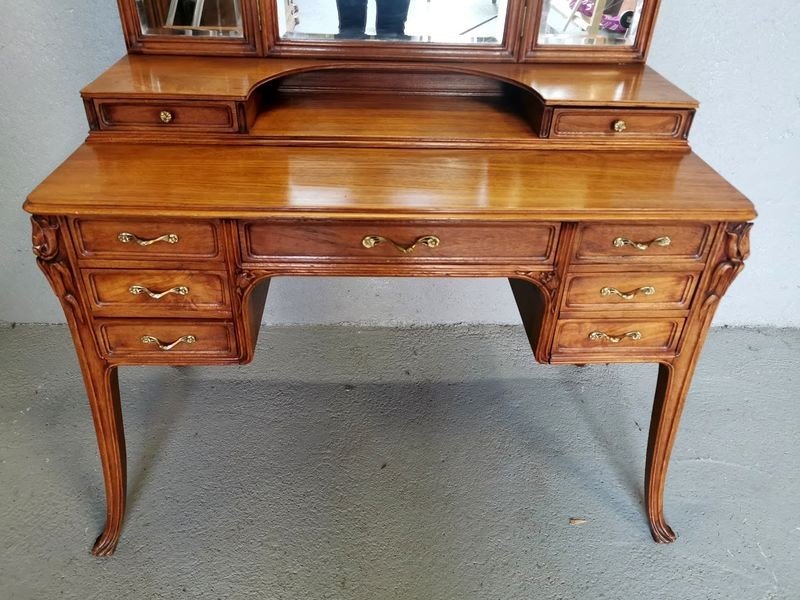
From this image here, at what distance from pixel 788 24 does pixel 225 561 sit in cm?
220

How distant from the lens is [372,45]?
1577mm

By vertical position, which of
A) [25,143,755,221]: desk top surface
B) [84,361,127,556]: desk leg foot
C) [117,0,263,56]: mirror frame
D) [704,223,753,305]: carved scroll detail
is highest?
[117,0,263,56]: mirror frame

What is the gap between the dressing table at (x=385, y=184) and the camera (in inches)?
47.5

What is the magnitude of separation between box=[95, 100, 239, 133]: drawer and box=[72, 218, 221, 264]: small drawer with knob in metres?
0.30

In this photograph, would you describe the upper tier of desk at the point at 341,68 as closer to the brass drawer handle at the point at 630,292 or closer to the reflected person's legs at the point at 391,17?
the reflected person's legs at the point at 391,17

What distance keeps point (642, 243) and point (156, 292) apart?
101 cm

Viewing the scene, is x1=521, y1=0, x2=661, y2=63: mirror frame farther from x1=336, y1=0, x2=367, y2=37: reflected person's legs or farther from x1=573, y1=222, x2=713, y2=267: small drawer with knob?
x1=573, y1=222, x2=713, y2=267: small drawer with knob

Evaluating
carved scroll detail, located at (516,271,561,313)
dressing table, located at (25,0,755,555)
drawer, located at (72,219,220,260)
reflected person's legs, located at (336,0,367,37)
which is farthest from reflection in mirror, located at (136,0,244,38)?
carved scroll detail, located at (516,271,561,313)

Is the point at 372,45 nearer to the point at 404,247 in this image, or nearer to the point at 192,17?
the point at 192,17

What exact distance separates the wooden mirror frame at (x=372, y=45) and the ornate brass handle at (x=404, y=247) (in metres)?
0.59

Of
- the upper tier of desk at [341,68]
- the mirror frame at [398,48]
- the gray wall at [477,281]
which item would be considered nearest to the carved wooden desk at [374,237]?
the upper tier of desk at [341,68]

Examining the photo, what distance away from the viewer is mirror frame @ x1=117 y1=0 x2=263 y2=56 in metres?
1.55

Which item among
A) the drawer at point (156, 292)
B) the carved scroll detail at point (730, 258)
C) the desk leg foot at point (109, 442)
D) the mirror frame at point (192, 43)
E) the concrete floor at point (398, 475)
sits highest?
the mirror frame at point (192, 43)

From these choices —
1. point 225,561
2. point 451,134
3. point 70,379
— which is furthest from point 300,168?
point 70,379
